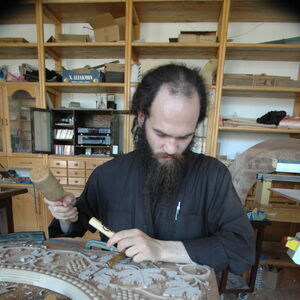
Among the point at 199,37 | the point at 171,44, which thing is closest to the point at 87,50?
the point at 171,44

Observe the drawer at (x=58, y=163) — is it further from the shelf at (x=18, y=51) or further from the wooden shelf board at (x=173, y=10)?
the wooden shelf board at (x=173, y=10)

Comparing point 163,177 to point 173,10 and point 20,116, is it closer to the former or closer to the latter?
point 173,10

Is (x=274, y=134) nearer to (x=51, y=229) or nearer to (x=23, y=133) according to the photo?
(x=51, y=229)

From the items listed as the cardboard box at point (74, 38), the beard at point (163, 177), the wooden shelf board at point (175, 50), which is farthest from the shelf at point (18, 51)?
the beard at point (163, 177)

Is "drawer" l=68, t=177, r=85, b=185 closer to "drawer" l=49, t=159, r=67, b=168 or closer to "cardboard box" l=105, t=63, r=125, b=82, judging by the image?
"drawer" l=49, t=159, r=67, b=168

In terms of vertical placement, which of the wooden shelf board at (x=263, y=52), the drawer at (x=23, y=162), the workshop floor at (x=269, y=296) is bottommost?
the workshop floor at (x=269, y=296)

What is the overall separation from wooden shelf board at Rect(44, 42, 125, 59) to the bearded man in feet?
5.31

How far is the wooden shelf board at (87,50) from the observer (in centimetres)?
221

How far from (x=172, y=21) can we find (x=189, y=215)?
98.6 inches

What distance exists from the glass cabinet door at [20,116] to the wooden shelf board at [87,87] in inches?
11.5

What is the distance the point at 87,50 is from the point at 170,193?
2.28m


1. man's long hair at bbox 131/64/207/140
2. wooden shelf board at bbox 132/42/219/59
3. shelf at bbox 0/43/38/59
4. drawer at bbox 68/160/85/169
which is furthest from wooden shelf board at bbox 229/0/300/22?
drawer at bbox 68/160/85/169

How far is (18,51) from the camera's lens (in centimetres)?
250

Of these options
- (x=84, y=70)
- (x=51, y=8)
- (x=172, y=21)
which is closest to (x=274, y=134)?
(x=172, y=21)
